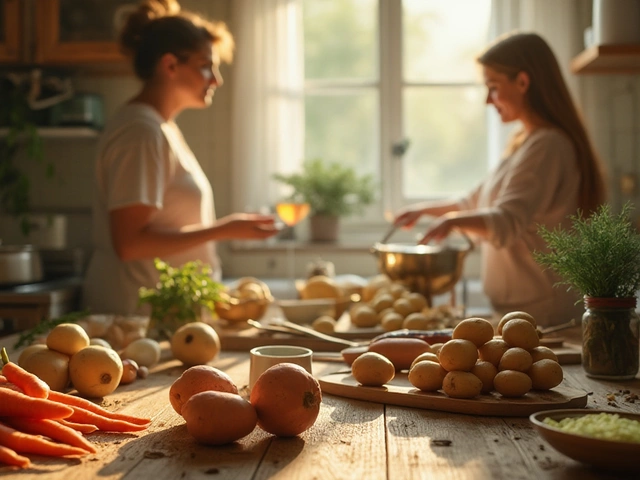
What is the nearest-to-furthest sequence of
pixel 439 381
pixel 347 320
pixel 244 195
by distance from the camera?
pixel 439 381
pixel 347 320
pixel 244 195

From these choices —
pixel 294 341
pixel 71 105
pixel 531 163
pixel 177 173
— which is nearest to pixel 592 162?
pixel 531 163

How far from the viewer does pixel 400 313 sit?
2.00 meters

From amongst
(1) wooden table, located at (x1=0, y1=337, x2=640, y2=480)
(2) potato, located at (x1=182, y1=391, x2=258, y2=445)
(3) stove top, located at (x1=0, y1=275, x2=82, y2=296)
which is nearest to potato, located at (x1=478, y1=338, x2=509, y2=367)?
(1) wooden table, located at (x1=0, y1=337, x2=640, y2=480)

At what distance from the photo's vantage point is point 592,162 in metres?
2.36

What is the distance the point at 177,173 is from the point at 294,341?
2.90 feet

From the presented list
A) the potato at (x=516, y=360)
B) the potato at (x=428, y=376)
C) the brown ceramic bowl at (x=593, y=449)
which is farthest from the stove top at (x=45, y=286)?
the brown ceramic bowl at (x=593, y=449)

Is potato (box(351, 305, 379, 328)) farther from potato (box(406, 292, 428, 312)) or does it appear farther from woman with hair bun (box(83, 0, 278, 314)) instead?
woman with hair bun (box(83, 0, 278, 314))

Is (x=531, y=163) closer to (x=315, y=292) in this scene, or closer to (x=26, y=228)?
(x=315, y=292)

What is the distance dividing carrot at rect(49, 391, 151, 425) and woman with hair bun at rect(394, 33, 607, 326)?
128 cm

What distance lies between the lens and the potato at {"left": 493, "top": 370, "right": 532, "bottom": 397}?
121 centimetres

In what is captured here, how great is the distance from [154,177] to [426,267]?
846 mm

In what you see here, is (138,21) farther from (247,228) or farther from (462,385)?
(462,385)

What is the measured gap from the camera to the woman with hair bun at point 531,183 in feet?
7.50

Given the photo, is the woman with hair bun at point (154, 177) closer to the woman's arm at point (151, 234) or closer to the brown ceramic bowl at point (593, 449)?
the woman's arm at point (151, 234)
